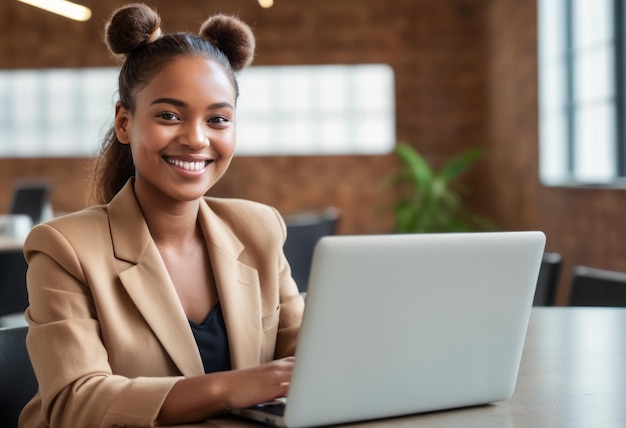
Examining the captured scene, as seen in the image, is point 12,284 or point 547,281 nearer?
point 547,281

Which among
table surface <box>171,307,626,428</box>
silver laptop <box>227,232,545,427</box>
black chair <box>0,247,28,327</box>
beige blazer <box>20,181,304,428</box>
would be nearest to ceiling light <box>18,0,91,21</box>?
black chair <box>0,247,28,327</box>

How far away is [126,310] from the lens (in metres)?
1.49

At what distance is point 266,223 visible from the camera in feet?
5.85

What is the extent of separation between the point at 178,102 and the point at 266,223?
32cm

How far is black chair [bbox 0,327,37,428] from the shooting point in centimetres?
155

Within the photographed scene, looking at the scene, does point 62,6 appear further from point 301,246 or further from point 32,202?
point 32,202

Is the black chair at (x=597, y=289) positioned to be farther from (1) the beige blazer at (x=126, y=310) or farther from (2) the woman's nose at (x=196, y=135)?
(2) the woman's nose at (x=196, y=135)

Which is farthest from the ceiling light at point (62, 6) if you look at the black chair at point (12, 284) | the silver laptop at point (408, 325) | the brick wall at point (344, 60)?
the brick wall at point (344, 60)

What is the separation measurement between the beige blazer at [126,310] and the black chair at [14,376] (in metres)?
0.07

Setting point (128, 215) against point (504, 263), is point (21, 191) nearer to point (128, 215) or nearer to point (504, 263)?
point (128, 215)

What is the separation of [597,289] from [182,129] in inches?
52.6

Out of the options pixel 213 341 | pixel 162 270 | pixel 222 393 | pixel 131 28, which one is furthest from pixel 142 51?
pixel 222 393

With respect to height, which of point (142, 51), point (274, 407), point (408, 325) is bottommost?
point (274, 407)

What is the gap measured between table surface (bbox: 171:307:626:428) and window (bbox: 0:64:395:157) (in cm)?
784
